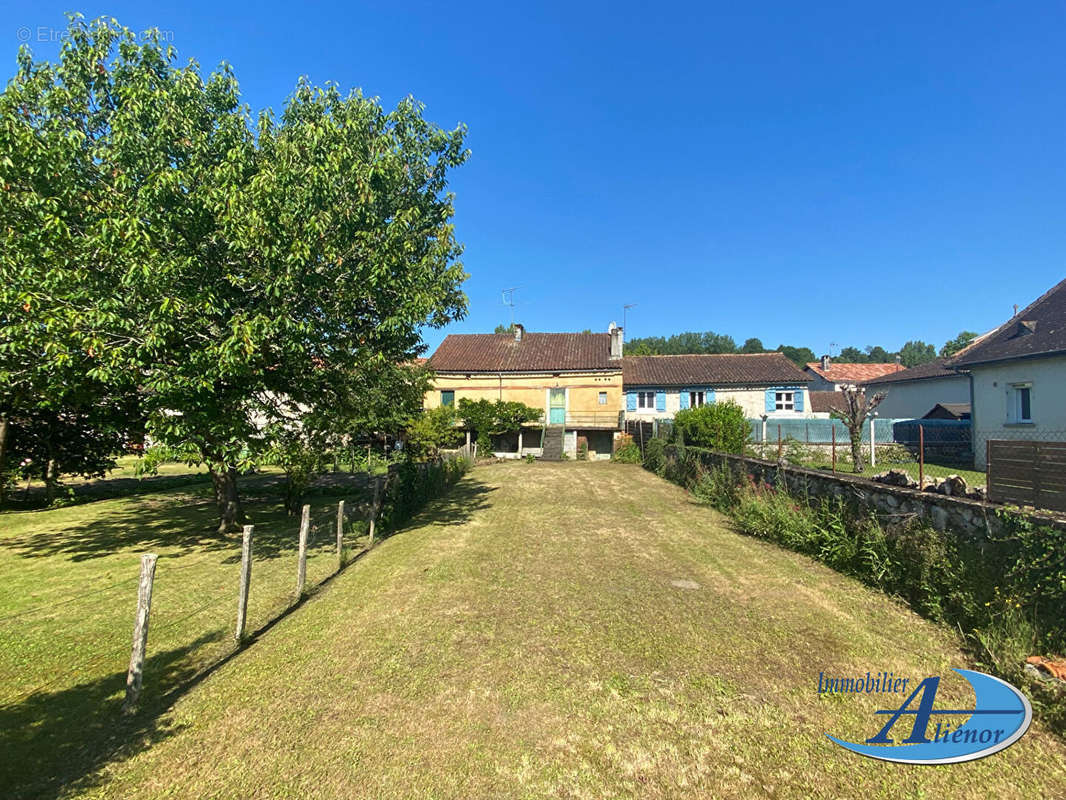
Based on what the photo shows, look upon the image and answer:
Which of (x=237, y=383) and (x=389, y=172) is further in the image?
(x=389, y=172)

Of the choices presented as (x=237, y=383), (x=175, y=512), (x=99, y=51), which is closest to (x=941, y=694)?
(x=237, y=383)

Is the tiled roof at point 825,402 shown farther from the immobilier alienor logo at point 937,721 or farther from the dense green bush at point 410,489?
the immobilier alienor logo at point 937,721

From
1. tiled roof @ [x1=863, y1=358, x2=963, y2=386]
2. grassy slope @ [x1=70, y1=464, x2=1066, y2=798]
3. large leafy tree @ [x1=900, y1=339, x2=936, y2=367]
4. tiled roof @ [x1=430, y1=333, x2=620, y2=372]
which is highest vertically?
large leafy tree @ [x1=900, y1=339, x2=936, y2=367]

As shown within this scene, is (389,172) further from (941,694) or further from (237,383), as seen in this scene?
(941,694)

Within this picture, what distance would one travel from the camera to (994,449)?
548 centimetres

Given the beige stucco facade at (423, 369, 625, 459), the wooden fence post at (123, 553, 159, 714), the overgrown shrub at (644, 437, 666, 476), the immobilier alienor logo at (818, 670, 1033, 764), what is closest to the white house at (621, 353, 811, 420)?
the beige stucco facade at (423, 369, 625, 459)

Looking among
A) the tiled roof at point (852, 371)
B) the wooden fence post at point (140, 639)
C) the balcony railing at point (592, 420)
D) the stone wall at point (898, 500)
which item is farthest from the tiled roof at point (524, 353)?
the tiled roof at point (852, 371)

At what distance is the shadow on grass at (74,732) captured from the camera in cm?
300

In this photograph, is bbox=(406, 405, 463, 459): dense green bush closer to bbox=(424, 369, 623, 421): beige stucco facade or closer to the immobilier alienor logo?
bbox=(424, 369, 623, 421): beige stucco facade

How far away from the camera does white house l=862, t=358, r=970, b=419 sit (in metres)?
24.8

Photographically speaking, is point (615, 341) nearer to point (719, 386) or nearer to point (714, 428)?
point (719, 386)

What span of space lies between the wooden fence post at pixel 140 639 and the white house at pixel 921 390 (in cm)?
2826

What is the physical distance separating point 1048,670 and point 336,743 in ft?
17.6

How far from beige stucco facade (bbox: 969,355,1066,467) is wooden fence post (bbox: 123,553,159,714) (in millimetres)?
20335
